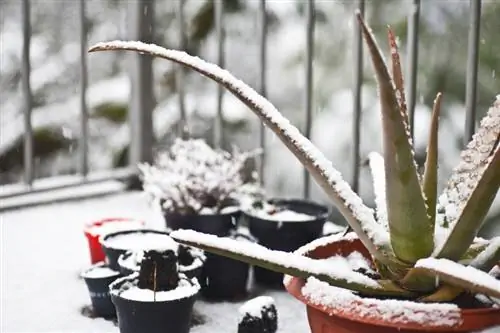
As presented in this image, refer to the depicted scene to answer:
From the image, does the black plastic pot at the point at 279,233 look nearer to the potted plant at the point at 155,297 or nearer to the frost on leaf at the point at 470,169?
the potted plant at the point at 155,297

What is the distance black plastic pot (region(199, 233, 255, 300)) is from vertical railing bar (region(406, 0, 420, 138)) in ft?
1.87

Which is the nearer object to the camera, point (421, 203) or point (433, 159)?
point (421, 203)

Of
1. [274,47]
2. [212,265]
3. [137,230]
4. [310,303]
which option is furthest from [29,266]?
[274,47]

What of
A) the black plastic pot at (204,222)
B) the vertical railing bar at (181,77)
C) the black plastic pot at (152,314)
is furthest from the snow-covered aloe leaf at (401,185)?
the vertical railing bar at (181,77)

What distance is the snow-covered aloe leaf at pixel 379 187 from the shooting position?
4.08 feet

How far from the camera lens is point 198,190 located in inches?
69.0

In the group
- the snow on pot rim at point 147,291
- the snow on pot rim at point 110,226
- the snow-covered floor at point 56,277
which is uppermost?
the snow on pot rim at point 110,226

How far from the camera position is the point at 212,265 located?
1626 millimetres

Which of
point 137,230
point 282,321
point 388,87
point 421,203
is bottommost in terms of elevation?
point 282,321

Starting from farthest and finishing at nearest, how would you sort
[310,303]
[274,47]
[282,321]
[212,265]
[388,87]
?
[274,47], [212,265], [282,321], [310,303], [388,87]

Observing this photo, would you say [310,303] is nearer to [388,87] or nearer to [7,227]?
[388,87]

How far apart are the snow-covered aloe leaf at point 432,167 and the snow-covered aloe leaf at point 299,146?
0.35 feet

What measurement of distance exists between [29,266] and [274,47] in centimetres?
162

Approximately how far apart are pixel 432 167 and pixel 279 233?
57cm
